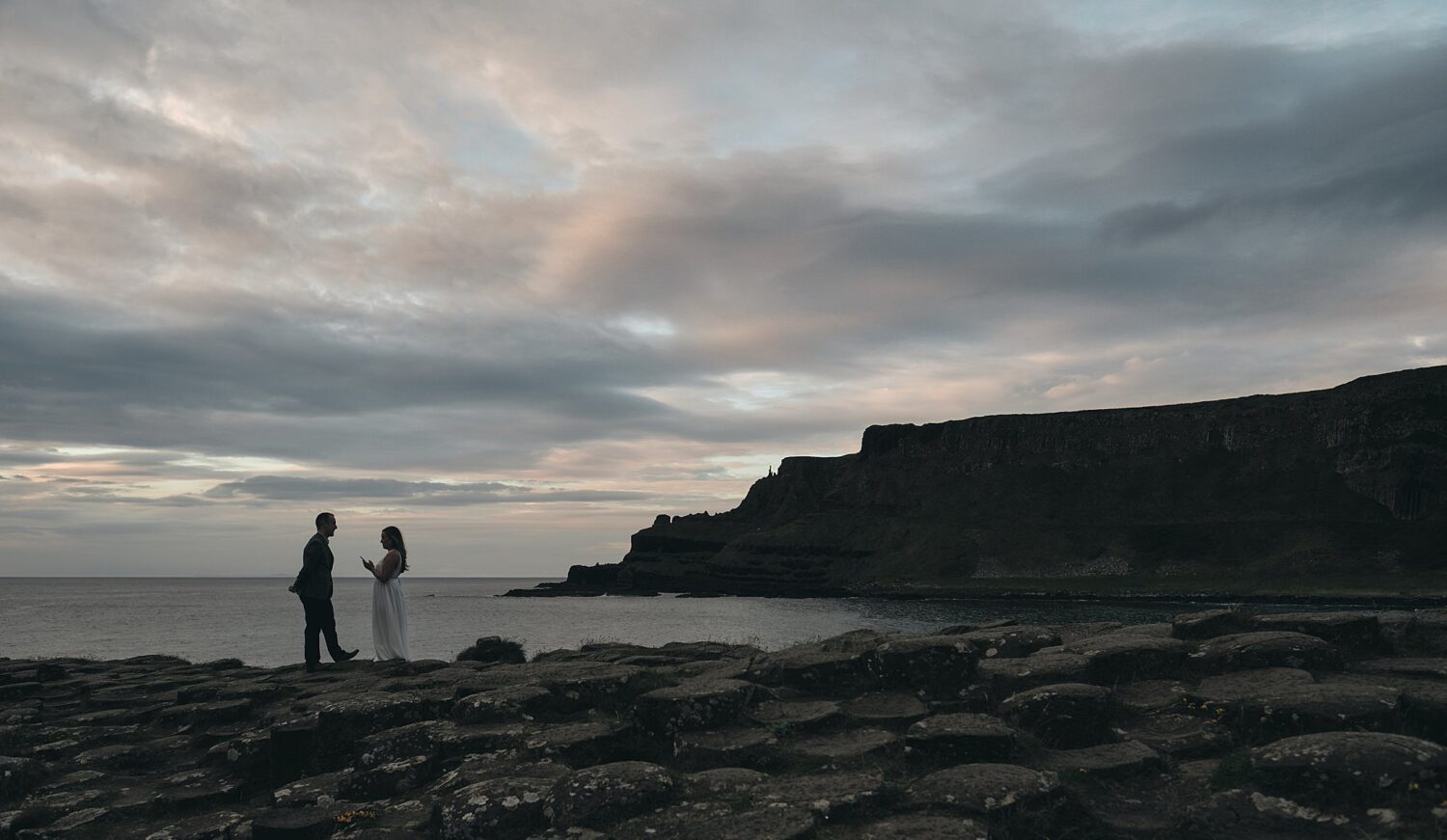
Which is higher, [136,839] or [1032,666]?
[1032,666]

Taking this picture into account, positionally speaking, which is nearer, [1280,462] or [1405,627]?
[1405,627]

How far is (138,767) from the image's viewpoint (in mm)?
10516

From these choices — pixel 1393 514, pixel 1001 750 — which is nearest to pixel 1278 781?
pixel 1001 750

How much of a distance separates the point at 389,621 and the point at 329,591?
3.91 feet

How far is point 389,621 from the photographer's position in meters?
15.8

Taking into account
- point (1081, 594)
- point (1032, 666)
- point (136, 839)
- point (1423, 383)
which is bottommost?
point (1081, 594)

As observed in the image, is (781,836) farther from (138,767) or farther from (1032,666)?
(138,767)

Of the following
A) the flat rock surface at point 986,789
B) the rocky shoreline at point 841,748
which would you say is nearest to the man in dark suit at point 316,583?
the rocky shoreline at point 841,748

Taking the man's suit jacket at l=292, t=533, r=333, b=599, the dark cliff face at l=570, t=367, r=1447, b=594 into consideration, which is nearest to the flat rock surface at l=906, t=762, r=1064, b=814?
the man's suit jacket at l=292, t=533, r=333, b=599

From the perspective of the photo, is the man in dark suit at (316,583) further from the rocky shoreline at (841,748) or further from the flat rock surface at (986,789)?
the flat rock surface at (986,789)

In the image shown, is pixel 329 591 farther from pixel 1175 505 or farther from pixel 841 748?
pixel 1175 505

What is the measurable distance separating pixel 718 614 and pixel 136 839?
98.0 metres

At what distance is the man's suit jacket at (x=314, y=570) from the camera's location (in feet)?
50.3

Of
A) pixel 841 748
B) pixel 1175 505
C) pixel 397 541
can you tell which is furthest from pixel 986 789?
pixel 1175 505
